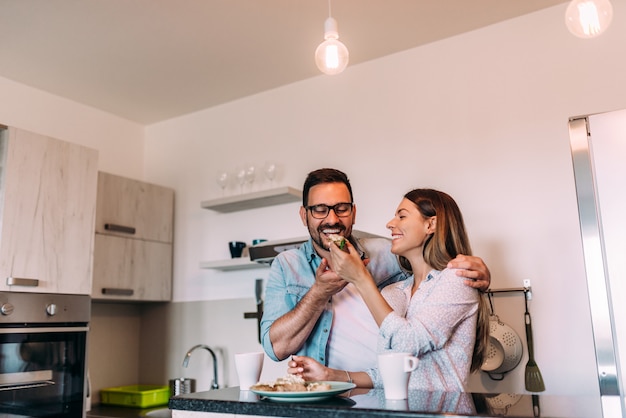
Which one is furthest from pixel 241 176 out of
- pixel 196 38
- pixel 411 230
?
pixel 411 230

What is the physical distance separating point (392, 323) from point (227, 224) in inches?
92.0

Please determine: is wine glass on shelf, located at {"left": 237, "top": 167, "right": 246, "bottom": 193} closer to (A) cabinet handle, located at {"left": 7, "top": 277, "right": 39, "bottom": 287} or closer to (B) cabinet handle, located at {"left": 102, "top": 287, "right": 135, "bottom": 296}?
(B) cabinet handle, located at {"left": 102, "top": 287, "right": 135, "bottom": 296}

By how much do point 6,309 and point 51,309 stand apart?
0.23 m

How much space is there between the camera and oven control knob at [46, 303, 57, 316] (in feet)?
9.16

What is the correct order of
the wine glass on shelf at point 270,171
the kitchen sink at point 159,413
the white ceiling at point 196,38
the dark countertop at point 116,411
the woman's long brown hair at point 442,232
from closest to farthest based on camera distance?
the woman's long brown hair at point 442,232
the white ceiling at point 196,38
the dark countertop at point 116,411
the kitchen sink at point 159,413
the wine glass on shelf at point 270,171

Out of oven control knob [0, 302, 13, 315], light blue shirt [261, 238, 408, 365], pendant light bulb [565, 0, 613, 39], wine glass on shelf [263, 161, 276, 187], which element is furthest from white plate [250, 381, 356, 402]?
wine glass on shelf [263, 161, 276, 187]

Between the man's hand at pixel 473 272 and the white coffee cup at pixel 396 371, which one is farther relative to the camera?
the man's hand at pixel 473 272

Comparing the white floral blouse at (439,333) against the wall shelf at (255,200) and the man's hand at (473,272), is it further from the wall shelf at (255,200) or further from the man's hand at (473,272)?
the wall shelf at (255,200)

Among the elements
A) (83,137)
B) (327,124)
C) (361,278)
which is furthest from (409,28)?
(83,137)

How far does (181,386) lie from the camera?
3484 mm

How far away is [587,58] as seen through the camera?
263 centimetres

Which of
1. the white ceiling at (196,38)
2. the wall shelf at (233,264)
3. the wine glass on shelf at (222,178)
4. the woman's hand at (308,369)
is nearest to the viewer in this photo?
the woman's hand at (308,369)

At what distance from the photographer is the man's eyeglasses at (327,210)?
1894 mm

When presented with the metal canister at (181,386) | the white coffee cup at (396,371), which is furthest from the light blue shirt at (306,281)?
the metal canister at (181,386)
